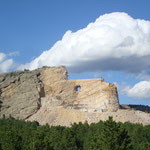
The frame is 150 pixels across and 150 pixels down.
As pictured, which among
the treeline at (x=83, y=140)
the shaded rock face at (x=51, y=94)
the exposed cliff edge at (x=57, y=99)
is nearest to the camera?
the treeline at (x=83, y=140)

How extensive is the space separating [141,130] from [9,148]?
25.6 m

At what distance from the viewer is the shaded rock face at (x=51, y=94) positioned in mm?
108375

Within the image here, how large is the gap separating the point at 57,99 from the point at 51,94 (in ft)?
14.1

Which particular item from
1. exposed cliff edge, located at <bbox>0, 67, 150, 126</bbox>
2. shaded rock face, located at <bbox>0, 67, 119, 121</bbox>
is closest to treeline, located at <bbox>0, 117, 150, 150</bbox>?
exposed cliff edge, located at <bbox>0, 67, 150, 126</bbox>

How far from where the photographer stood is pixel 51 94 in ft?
379

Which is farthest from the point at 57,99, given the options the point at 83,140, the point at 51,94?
the point at 83,140

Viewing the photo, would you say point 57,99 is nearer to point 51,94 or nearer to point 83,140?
point 51,94

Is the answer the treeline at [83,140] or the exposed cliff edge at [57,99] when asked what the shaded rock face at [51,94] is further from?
the treeline at [83,140]

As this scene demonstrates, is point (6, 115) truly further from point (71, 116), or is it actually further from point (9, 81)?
point (71, 116)

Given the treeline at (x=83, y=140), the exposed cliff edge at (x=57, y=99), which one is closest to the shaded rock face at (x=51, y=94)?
the exposed cliff edge at (x=57, y=99)

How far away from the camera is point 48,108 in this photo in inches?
4296

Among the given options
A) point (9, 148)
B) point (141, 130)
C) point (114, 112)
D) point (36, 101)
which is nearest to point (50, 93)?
point (36, 101)

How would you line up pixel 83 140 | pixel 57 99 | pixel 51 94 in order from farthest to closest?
pixel 51 94
pixel 57 99
pixel 83 140

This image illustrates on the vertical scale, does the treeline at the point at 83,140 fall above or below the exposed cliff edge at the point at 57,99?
below
